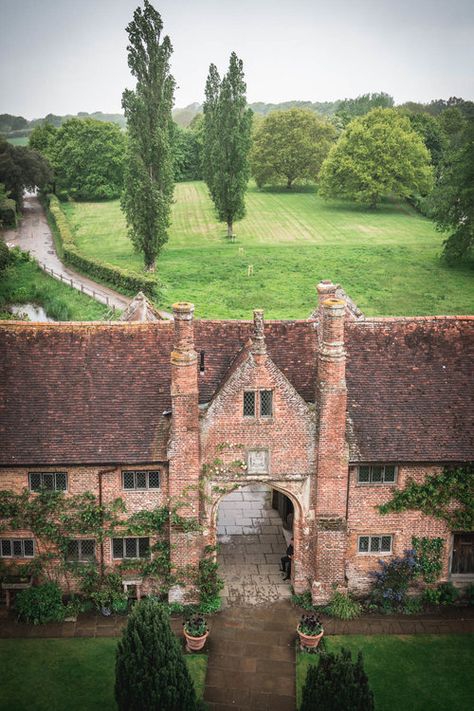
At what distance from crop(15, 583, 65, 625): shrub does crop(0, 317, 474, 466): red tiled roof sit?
470 cm

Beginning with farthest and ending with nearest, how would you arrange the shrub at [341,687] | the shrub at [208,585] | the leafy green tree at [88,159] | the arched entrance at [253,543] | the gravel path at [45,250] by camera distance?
the leafy green tree at [88,159], the gravel path at [45,250], the arched entrance at [253,543], the shrub at [208,585], the shrub at [341,687]

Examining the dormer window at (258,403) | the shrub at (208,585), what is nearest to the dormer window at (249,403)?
the dormer window at (258,403)

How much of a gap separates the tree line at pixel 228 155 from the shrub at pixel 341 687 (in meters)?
52.0

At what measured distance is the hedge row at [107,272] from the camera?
210 ft

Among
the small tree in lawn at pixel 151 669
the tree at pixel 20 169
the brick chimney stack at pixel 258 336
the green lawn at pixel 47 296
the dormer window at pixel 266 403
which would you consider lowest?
the small tree in lawn at pixel 151 669

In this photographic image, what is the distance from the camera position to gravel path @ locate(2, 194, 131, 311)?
65.8 m

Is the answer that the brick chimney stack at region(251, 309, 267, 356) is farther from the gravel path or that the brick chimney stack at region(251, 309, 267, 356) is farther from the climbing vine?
the gravel path

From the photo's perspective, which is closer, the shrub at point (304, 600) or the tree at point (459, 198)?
the shrub at point (304, 600)

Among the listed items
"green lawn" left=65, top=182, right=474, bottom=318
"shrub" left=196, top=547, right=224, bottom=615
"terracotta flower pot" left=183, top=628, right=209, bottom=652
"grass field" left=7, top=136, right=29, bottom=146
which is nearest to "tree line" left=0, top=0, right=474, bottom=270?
"green lawn" left=65, top=182, right=474, bottom=318

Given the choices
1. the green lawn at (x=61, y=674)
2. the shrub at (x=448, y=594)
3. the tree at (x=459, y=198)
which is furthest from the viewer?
the tree at (x=459, y=198)

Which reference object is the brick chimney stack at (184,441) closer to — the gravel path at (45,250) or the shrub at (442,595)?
the shrub at (442,595)

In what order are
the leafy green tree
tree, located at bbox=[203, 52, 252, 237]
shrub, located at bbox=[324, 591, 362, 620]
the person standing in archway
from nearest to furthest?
shrub, located at bbox=[324, 591, 362, 620] → the person standing in archway → tree, located at bbox=[203, 52, 252, 237] → the leafy green tree

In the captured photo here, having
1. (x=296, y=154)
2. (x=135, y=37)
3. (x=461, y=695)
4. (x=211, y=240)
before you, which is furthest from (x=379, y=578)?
(x=296, y=154)

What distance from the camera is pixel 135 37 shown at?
59531 millimetres
